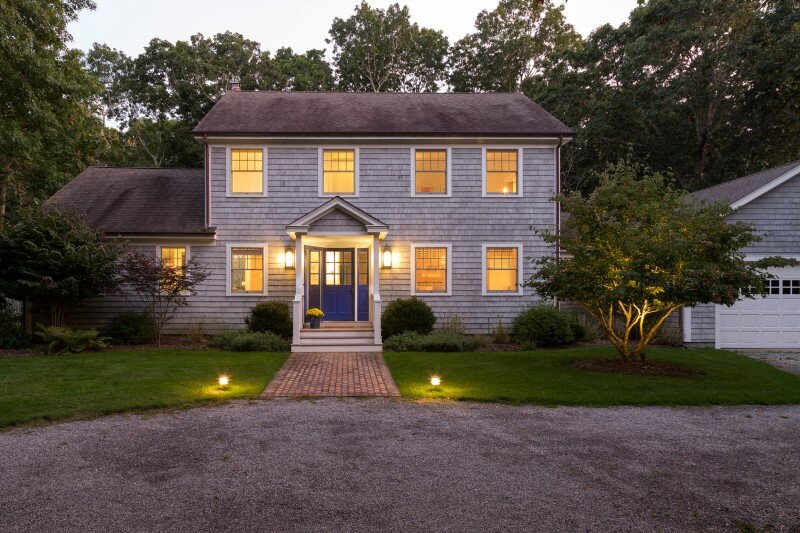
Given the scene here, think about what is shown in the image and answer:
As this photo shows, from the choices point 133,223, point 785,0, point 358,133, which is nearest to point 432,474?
point 358,133

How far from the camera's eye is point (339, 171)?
1500 centimetres

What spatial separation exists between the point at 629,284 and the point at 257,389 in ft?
23.0

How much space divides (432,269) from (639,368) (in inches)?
Answer: 258

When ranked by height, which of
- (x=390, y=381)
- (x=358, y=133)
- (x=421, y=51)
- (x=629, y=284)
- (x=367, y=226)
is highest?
(x=421, y=51)

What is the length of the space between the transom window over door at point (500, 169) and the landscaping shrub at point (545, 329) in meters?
3.84

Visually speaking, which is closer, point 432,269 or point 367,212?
point 367,212

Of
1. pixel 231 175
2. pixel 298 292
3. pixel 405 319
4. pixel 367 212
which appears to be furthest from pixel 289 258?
pixel 405 319

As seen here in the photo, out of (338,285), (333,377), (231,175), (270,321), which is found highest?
(231,175)

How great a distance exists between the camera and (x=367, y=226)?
43.4 feet

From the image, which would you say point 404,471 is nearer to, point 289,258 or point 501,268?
point 289,258

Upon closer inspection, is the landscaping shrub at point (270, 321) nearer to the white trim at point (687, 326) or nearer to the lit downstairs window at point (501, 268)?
the lit downstairs window at point (501, 268)

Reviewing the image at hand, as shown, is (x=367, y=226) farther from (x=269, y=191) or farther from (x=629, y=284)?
(x=629, y=284)

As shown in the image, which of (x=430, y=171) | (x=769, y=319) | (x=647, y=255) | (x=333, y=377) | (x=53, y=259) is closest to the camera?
(x=647, y=255)

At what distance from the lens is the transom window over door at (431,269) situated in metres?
15.0
